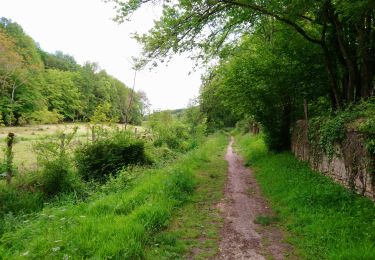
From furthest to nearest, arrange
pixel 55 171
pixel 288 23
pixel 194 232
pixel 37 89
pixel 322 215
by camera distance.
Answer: pixel 37 89
pixel 288 23
pixel 55 171
pixel 322 215
pixel 194 232

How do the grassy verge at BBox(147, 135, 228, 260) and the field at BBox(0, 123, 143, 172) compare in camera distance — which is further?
the field at BBox(0, 123, 143, 172)

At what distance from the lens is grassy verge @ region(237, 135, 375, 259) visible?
5.08 metres

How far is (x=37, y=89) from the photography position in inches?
2256

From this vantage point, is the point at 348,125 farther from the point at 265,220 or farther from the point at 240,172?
the point at 240,172

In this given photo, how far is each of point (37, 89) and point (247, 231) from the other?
60756 mm

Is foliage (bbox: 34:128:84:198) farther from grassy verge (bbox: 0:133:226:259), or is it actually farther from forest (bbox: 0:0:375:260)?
grassy verge (bbox: 0:133:226:259)

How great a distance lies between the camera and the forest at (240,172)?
546 cm

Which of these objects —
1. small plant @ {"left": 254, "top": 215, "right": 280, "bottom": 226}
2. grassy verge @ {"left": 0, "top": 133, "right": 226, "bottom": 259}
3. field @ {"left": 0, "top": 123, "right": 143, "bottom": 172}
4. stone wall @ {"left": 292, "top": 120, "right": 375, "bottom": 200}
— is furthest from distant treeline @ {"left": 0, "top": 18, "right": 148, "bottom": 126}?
small plant @ {"left": 254, "top": 215, "right": 280, "bottom": 226}

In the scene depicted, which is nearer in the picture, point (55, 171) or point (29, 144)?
point (55, 171)

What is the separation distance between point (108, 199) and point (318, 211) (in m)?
5.33

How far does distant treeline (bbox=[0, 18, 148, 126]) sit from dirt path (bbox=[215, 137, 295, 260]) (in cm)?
2573

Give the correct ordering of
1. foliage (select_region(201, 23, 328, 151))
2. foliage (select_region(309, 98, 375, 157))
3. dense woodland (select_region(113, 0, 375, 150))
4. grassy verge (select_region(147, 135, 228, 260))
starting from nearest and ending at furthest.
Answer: grassy verge (select_region(147, 135, 228, 260))
foliage (select_region(309, 98, 375, 157))
dense woodland (select_region(113, 0, 375, 150))
foliage (select_region(201, 23, 328, 151))

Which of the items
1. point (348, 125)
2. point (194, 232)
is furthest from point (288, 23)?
point (194, 232)

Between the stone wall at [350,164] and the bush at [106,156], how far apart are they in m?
7.92
